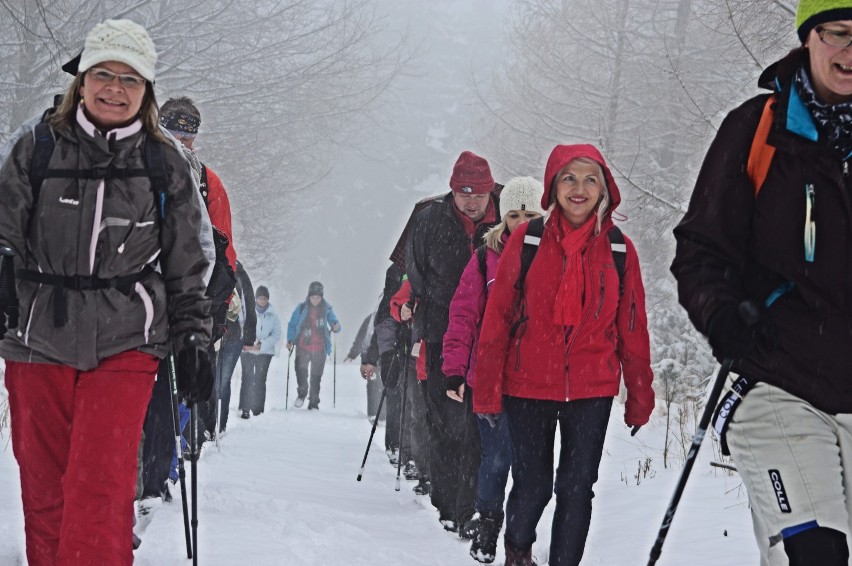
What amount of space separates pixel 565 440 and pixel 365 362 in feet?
22.6

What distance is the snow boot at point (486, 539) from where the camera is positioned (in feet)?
18.2

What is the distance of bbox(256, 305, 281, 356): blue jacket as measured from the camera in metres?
15.8

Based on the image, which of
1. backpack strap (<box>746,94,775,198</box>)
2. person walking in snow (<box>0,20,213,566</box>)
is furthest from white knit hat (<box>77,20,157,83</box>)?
backpack strap (<box>746,94,775,198</box>)

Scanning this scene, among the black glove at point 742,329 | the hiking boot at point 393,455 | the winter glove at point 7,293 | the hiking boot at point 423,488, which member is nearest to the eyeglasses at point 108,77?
the winter glove at point 7,293

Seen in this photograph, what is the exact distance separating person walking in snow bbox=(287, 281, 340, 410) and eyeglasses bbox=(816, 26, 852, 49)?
14.5 metres

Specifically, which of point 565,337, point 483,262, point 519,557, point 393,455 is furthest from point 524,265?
point 393,455

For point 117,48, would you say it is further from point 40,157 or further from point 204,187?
point 204,187

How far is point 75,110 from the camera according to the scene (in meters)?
3.57

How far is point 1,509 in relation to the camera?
5094 millimetres

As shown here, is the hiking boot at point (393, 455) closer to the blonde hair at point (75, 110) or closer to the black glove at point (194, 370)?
the black glove at point (194, 370)

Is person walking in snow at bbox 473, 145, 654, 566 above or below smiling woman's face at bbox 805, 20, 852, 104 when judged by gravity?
below

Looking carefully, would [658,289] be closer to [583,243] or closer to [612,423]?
[612,423]

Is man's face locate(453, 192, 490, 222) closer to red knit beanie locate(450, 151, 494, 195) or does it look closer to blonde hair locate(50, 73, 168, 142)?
red knit beanie locate(450, 151, 494, 195)

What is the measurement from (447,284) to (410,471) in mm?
3343
